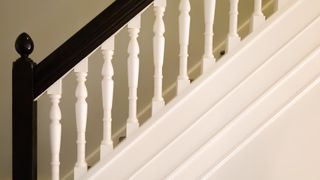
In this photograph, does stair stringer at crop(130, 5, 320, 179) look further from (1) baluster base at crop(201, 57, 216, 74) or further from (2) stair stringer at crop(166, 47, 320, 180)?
(1) baluster base at crop(201, 57, 216, 74)

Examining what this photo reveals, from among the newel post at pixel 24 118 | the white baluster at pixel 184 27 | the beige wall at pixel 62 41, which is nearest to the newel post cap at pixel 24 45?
the newel post at pixel 24 118

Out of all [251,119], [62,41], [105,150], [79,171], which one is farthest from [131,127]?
[62,41]

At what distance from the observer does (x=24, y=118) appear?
1.35 metres

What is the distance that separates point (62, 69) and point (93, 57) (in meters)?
1.10

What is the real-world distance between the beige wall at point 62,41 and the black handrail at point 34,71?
1093 millimetres

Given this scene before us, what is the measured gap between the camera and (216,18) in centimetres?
253

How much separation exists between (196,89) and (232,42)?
241 millimetres

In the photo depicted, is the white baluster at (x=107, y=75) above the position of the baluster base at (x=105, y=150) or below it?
above

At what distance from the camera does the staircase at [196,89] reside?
4.57ft

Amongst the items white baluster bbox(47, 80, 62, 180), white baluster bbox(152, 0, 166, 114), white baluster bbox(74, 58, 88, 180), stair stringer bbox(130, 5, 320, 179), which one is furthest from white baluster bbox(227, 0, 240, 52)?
white baluster bbox(47, 80, 62, 180)

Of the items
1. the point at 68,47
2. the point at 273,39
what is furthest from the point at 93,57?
the point at 273,39

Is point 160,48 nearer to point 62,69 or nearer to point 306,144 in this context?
point 62,69

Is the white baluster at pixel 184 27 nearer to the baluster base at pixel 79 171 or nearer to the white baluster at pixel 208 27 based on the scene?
the white baluster at pixel 208 27

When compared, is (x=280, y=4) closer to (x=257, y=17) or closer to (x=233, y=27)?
(x=257, y=17)
